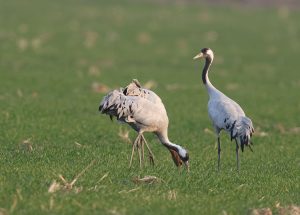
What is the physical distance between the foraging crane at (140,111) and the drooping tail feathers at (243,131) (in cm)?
86

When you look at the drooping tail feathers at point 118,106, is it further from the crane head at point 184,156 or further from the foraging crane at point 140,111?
the crane head at point 184,156

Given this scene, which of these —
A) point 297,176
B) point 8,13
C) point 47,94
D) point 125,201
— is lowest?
point 8,13

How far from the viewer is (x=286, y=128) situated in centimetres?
2186

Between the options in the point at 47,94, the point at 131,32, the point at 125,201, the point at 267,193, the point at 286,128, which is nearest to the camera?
the point at 125,201

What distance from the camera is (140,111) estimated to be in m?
14.5

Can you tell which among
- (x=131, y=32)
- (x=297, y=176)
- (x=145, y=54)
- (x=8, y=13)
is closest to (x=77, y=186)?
(x=297, y=176)

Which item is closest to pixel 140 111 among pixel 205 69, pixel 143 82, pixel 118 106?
pixel 118 106

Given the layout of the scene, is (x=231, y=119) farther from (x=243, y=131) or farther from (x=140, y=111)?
(x=140, y=111)

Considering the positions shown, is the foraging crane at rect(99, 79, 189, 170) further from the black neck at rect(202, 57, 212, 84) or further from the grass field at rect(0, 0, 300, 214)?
the black neck at rect(202, 57, 212, 84)

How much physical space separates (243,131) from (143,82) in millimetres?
15470

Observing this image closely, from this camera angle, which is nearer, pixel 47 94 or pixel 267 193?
pixel 267 193

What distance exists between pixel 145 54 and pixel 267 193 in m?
26.7

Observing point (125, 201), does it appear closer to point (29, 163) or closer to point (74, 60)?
point (29, 163)

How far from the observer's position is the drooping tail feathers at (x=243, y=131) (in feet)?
46.5
